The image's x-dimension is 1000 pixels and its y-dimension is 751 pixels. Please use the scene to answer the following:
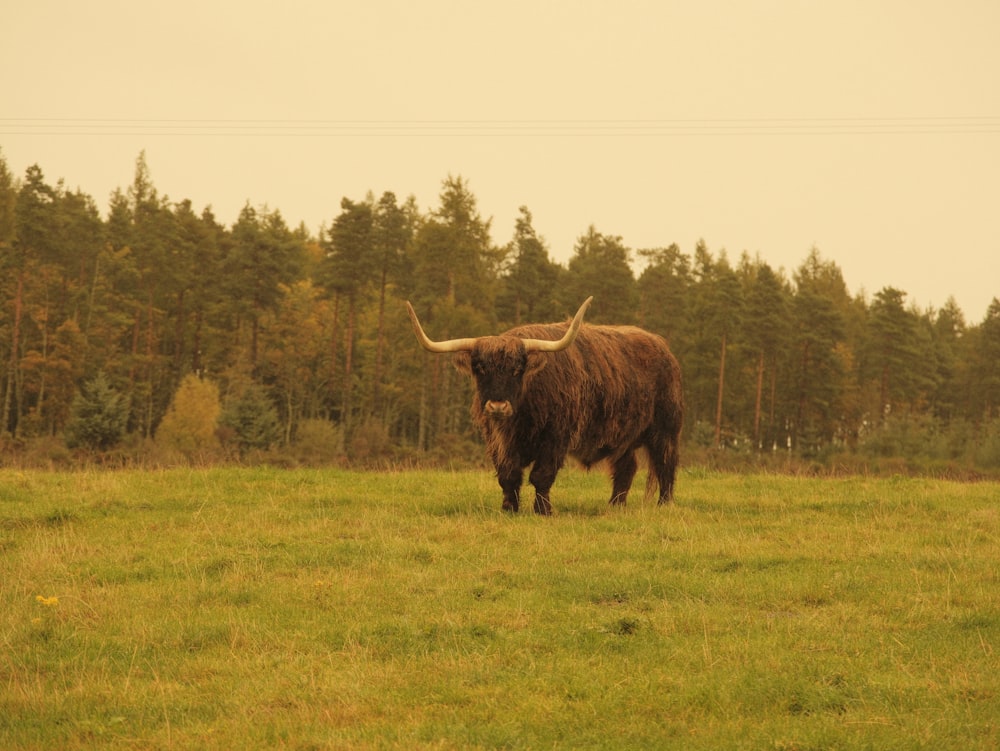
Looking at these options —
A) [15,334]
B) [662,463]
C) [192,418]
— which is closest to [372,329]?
[192,418]

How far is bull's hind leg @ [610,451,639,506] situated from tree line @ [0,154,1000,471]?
1137 inches

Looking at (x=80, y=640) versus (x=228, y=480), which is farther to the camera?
(x=228, y=480)

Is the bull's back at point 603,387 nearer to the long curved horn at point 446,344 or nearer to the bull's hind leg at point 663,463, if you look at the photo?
the bull's hind leg at point 663,463

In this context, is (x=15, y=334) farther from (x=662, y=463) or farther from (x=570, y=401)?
(x=570, y=401)

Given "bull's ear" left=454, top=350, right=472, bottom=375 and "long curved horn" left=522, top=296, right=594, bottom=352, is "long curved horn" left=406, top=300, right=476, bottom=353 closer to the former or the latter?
"bull's ear" left=454, top=350, right=472, bottom=375

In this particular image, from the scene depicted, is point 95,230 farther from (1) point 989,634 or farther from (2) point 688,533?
(1) point 989,634

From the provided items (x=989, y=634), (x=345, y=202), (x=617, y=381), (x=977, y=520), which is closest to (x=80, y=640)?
(x=989, y=634)

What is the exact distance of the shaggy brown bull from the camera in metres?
11.4

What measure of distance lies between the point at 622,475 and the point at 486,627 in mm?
6606

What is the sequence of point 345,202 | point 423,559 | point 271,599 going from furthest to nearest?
point 345,202 < point 423,559 < point 271,599

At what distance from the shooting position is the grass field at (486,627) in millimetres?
5105

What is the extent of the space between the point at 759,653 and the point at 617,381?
6.75 meters

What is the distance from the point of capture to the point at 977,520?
11.5 m

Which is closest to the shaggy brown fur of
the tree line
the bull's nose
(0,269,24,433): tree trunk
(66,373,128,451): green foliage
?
the bull's nose
